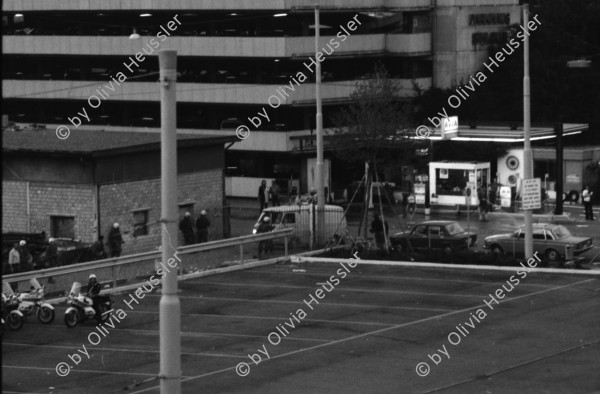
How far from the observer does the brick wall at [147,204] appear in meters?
41.2

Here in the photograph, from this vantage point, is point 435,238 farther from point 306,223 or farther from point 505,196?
point 505,196

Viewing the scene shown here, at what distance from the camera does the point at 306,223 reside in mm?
41562

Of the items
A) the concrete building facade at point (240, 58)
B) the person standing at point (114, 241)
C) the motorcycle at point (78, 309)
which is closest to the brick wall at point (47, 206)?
the person standing at point (114, 241)

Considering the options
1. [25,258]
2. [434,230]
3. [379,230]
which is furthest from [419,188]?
[25,258]

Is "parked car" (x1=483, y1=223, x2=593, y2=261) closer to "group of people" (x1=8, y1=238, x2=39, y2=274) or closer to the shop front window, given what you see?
the shop front window

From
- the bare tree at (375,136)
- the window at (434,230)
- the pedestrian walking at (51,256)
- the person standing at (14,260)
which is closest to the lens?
the person standing at (14,260)

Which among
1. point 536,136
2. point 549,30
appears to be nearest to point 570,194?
point 536,136

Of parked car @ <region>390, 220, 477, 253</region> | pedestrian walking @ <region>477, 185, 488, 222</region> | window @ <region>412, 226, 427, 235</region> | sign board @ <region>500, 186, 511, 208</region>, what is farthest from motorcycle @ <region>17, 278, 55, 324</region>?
sign board @ <region>500, 186, 511, 208</region>

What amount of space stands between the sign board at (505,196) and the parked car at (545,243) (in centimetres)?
1381

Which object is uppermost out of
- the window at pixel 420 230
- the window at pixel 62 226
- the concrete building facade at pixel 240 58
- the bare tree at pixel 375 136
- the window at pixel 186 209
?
the concrete building facade at pixel 240 58

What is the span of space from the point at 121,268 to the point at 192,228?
9.72 metres

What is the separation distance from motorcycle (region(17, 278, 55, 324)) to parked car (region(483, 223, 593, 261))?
15.3 metres

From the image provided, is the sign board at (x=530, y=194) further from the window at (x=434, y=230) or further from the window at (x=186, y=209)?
the window at (x=186, y=209)

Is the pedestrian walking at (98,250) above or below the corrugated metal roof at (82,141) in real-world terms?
below
